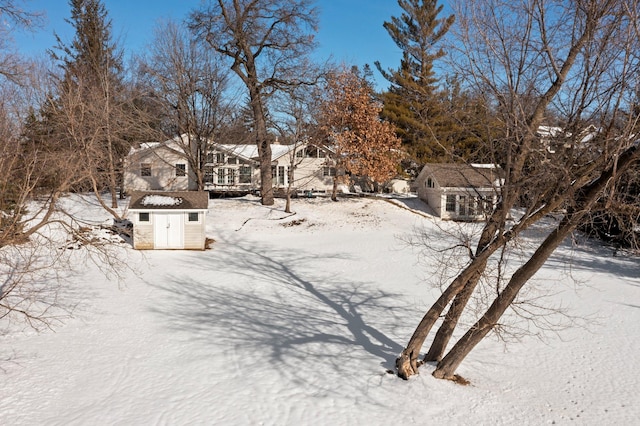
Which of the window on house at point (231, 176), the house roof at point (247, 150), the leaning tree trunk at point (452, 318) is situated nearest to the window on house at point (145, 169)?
the house roof at point (247, 150)

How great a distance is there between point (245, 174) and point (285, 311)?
2304 centimetres

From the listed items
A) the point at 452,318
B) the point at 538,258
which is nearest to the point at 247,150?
the point at 452,318

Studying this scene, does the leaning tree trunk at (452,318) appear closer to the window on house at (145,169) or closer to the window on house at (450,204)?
the window on house at (450,204)

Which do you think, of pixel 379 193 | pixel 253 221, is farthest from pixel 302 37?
pixel 379 193

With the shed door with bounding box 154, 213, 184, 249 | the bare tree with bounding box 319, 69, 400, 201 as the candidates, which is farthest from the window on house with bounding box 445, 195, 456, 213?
the shed door with bounding box 154, 213, 184, 249

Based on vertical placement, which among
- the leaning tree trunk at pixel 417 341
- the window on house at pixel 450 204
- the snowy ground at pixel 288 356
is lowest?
the snowy ground at pixel 288 356

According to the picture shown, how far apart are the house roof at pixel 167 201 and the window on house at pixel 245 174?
13.9m

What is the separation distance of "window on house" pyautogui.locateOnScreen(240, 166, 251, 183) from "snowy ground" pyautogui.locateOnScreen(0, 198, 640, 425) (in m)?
17.1

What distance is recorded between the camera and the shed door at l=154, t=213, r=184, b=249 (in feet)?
62.1

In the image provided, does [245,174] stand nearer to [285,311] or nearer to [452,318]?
[285,311]

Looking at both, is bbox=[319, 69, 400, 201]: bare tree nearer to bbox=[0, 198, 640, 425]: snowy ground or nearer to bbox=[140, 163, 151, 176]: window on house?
bbox=[0, 198, 640, 425]: snowy ground

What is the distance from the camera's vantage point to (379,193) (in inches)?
1367

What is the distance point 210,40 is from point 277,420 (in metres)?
24.0

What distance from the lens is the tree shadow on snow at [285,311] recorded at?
369 inches
